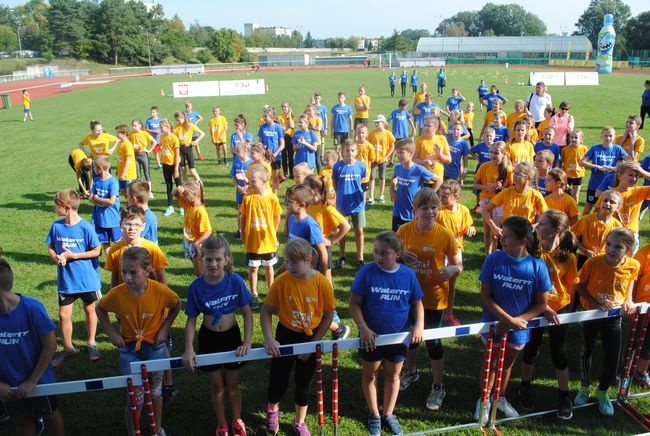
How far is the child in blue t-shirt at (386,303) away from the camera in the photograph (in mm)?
3977

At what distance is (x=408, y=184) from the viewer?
7.38 m

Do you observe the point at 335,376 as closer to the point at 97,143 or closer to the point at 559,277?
the point at 559,277

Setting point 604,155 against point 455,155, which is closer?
point 604,155

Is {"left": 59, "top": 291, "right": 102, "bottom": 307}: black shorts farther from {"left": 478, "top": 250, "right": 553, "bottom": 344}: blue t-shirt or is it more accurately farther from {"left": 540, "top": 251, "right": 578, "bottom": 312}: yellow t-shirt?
{"left": 540, "top": 251, "right": 578, "bottom": 312}: yellow t-shirt

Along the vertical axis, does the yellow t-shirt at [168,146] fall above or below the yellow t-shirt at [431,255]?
above

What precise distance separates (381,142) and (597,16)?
474 ft

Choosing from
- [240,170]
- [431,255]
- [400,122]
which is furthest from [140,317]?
[400,122]

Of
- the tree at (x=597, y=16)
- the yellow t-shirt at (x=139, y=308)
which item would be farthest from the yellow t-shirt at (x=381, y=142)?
the tree at (x=597, y=16)

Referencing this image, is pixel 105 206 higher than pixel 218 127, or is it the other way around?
pixel 218 127

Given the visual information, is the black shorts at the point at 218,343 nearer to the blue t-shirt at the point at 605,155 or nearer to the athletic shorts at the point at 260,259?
the athletic shorts at the point at 260,259

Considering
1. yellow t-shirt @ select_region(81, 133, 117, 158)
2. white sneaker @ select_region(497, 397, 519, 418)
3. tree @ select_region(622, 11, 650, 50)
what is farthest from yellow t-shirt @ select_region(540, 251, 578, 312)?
tree @ select_region(622, 11, 650, 50)

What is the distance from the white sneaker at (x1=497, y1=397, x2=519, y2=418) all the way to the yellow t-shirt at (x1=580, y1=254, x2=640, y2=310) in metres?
1.23

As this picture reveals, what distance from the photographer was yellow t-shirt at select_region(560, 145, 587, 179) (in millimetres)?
9562

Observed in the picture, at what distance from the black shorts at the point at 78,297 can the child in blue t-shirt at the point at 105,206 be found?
1.91m
